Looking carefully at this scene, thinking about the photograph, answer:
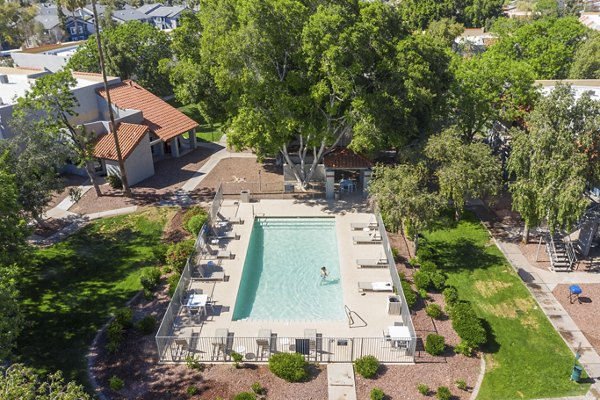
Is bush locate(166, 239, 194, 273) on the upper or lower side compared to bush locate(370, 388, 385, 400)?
upper

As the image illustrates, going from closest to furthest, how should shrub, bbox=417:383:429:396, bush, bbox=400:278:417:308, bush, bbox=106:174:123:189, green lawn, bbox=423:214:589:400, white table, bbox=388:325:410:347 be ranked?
shrub, bbox=417:383:429:396 < green lawn, bbox=423:214:589:400 < white table, bbox=388:325:410:347 < bush, bbox=400:278:417:308 < bush, bbox=106:174:123:189

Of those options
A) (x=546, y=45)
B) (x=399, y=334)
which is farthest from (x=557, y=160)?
Answer: (x=546, y=45)

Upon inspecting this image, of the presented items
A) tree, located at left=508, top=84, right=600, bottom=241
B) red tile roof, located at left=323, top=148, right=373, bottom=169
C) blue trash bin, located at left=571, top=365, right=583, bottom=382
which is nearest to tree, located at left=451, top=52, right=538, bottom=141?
tree, located at left=508, top=84, right=600, bottom=241

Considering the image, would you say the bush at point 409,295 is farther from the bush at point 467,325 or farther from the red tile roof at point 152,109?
the red tile roof at point 152,109

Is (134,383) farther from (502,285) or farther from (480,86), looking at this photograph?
(480,86)

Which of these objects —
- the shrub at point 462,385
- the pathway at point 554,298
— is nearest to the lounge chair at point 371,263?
the pathway at point 554,298

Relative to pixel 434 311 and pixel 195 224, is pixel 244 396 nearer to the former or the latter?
pixel 434 311

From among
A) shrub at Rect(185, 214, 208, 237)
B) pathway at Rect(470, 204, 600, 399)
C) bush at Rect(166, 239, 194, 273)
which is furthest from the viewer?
shrub at Rect(185, 214, 208, 237)

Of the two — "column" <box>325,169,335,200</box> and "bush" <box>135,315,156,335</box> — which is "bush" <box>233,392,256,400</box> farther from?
"column" <box>325,169,335,200</box>

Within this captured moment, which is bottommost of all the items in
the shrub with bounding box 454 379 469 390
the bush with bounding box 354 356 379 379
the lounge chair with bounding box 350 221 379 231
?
the shrub with bounding box 454 379 469 390
